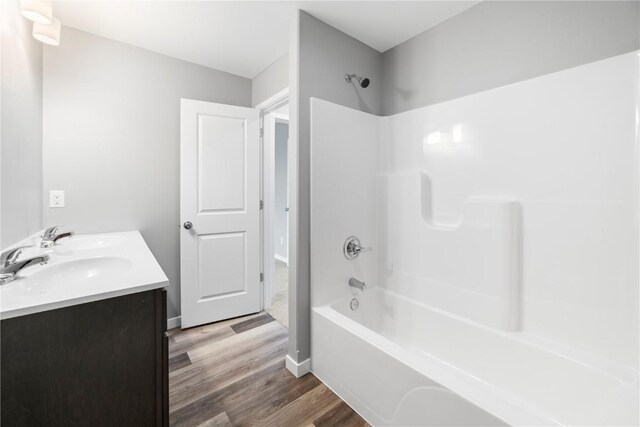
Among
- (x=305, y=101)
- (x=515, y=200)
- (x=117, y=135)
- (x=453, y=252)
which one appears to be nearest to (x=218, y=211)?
(x=117, y=135)

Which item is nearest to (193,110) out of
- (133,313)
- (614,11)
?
(133,313)

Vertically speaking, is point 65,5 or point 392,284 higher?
point 65,5

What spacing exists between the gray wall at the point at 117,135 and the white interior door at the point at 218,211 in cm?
14

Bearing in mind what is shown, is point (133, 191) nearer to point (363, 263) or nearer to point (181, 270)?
point (181, 270)

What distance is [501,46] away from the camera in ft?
5.29

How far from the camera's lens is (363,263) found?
83.4 inches

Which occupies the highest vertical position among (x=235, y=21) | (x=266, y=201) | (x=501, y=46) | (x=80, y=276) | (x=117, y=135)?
(x=235, y=21)

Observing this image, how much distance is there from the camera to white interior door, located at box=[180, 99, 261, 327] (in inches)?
92.4

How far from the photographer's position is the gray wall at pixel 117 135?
1905 millimetres

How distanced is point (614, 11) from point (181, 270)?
10.2 feet

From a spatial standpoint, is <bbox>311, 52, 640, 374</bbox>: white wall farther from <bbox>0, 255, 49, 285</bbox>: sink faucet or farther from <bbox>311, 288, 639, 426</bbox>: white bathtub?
<bbox>0, 255, 49, 285</bbox>: sink faucet

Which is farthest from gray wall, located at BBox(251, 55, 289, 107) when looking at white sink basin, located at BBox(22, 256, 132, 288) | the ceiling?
white sink basin, located at BBox(22, 256, 132, 288)

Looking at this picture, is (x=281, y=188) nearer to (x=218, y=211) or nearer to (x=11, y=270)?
(x=218, y=211)

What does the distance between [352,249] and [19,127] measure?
6.79 ft
